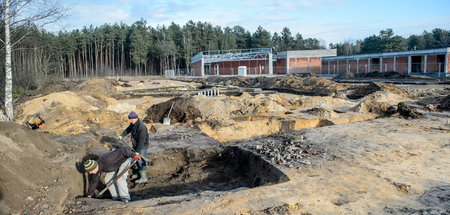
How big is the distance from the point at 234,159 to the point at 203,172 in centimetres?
89

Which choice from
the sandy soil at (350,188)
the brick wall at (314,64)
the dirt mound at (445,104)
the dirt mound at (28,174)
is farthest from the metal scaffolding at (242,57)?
the dirt mound at (28,174)

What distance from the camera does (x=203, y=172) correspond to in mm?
8125

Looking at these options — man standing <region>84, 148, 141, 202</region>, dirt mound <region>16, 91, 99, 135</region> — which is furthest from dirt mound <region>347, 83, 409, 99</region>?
man standing <region>84, 148, 141, 202</region>

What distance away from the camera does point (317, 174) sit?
6.23 metres

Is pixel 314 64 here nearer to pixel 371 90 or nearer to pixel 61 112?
pixel 371 90

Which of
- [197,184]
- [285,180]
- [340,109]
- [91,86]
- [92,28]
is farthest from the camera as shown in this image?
[92,28]

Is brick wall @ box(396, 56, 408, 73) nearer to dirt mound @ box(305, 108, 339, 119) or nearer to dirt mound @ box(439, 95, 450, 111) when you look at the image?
dirt mound @ box(439, 95, 450, 111)

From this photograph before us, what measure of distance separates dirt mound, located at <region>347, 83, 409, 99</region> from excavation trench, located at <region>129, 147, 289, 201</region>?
14451 mm

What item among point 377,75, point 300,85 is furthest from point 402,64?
point 300,85

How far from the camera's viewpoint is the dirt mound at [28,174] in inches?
193

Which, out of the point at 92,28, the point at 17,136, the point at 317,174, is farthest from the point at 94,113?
the point at 92,28

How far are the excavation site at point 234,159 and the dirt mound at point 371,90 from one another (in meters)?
4.54

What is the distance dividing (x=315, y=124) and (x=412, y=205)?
7.80 metres

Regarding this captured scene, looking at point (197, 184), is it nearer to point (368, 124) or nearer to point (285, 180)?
point (285, 180)
